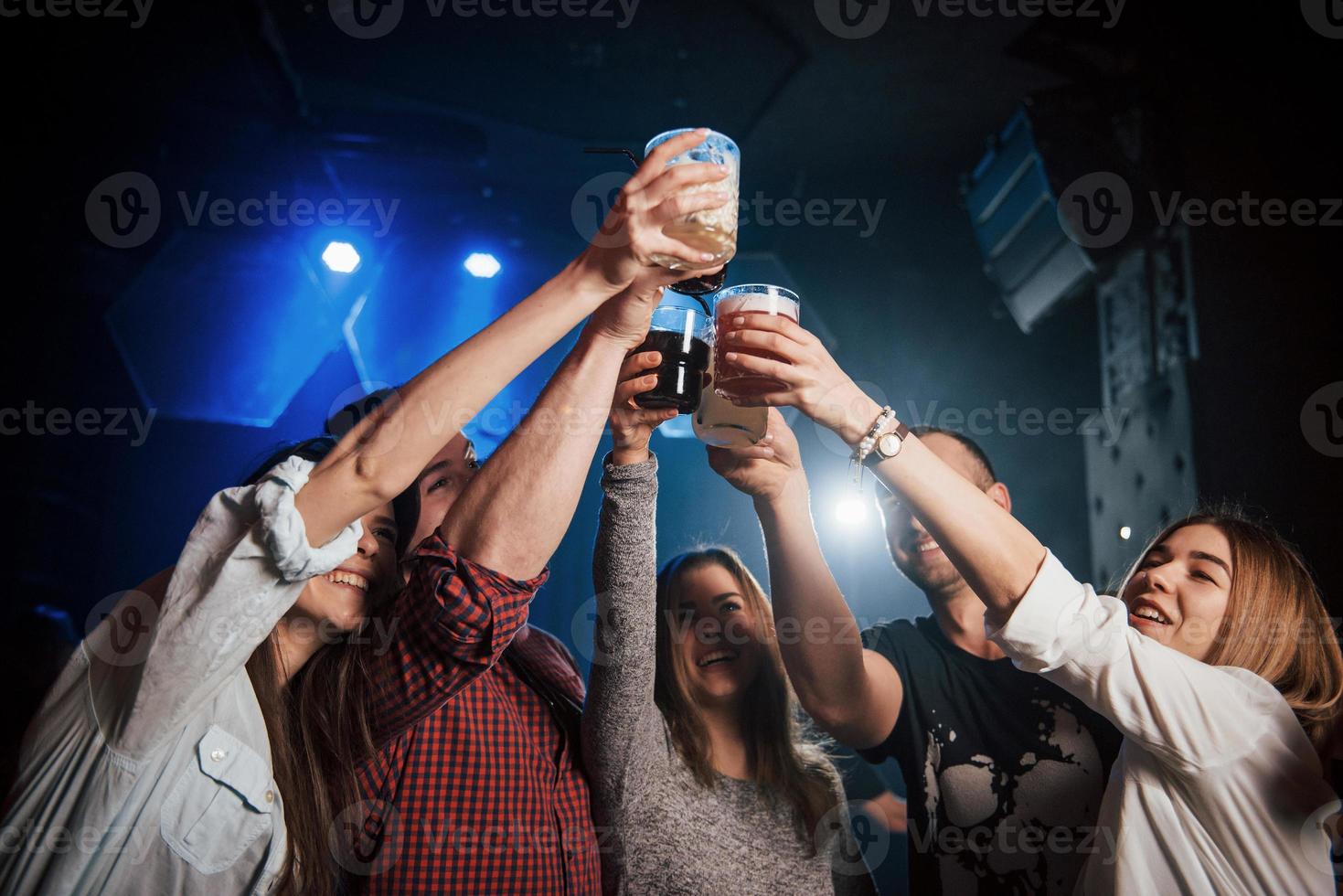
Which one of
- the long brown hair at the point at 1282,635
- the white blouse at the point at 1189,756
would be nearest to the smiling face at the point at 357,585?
the white blouse at the point at 1189,756

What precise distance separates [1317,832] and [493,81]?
3.10 m

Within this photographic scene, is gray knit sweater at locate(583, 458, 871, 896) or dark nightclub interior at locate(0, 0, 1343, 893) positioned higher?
dark nightclub interior at locate(0, 0, 1343, 893)

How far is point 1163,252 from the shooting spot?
254cm

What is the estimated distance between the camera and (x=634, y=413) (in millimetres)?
1337

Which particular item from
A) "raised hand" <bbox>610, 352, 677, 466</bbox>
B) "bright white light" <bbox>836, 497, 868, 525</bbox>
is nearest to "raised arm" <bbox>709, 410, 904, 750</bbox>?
"raised hand" <bbox>610, 352, 677, 466</bbox>

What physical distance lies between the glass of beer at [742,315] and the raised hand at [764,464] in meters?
0.28

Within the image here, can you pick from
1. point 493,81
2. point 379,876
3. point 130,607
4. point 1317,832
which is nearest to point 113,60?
point 493,81

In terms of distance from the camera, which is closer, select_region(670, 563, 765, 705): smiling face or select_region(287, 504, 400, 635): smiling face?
select_region(287, 504, 400, 635): smiling face

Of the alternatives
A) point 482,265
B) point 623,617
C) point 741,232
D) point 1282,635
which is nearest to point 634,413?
point 623,617

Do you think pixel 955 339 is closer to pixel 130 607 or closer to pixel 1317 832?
pixel 1317 832

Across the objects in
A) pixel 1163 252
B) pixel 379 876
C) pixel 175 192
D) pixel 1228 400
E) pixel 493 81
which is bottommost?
→ pixel 379 876

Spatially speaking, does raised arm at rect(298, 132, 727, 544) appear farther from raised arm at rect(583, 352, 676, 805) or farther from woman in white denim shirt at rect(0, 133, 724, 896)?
raised arm at rect(583, 352, 676, 805)

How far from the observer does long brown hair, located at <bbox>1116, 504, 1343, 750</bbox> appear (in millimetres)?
1337

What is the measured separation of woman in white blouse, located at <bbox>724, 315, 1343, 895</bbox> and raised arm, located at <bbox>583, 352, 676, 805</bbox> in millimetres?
223
